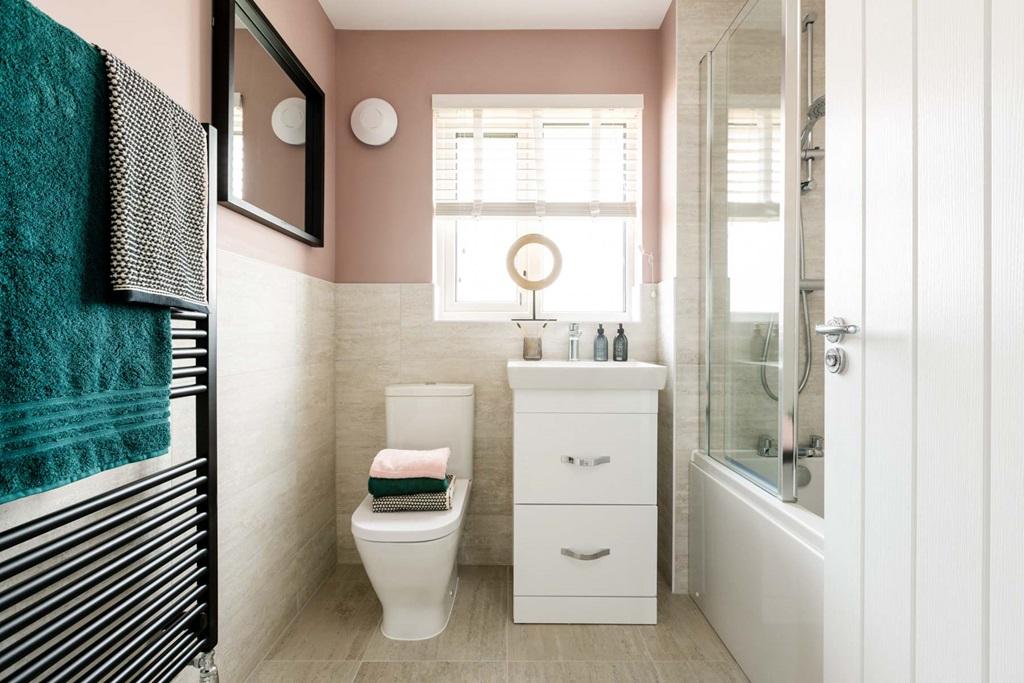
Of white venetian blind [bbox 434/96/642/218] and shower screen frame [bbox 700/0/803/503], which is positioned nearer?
shower screen frame [bbox 700/0/803/503]

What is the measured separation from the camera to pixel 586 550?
6.03ft

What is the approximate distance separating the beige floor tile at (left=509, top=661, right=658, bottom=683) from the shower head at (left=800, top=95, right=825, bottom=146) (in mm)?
1613

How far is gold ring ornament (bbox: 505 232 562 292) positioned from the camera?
2365 mm

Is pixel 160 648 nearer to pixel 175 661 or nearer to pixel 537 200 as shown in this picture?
pixel 175 661

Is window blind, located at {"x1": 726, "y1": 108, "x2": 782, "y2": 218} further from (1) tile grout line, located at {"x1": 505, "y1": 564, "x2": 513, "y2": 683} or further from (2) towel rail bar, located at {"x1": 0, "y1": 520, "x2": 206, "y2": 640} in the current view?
(2) towel rail bar, located at {"x1": 0, "y1": 520, "x2": 206, "y2": 640}

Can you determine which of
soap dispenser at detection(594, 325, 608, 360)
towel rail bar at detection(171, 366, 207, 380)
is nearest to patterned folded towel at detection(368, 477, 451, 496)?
towel rail bar at detection(171, 366, 207, 380)

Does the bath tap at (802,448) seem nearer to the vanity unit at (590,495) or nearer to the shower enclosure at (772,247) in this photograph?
the shower enclosure at (772,247)

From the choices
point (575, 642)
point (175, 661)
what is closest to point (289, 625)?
point (175, 661)

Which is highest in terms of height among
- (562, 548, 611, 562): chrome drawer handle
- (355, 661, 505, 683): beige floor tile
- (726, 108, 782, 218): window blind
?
(726, 108, 782, 218): window blind

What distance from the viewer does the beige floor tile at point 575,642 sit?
167 cm

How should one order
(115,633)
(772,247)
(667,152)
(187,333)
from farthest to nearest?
(667,152) < (772,247) < (187,333) < (115,633)

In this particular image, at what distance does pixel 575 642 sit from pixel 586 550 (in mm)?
285

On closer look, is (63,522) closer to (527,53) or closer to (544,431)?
(544,431)

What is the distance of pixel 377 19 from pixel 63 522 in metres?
2.25
